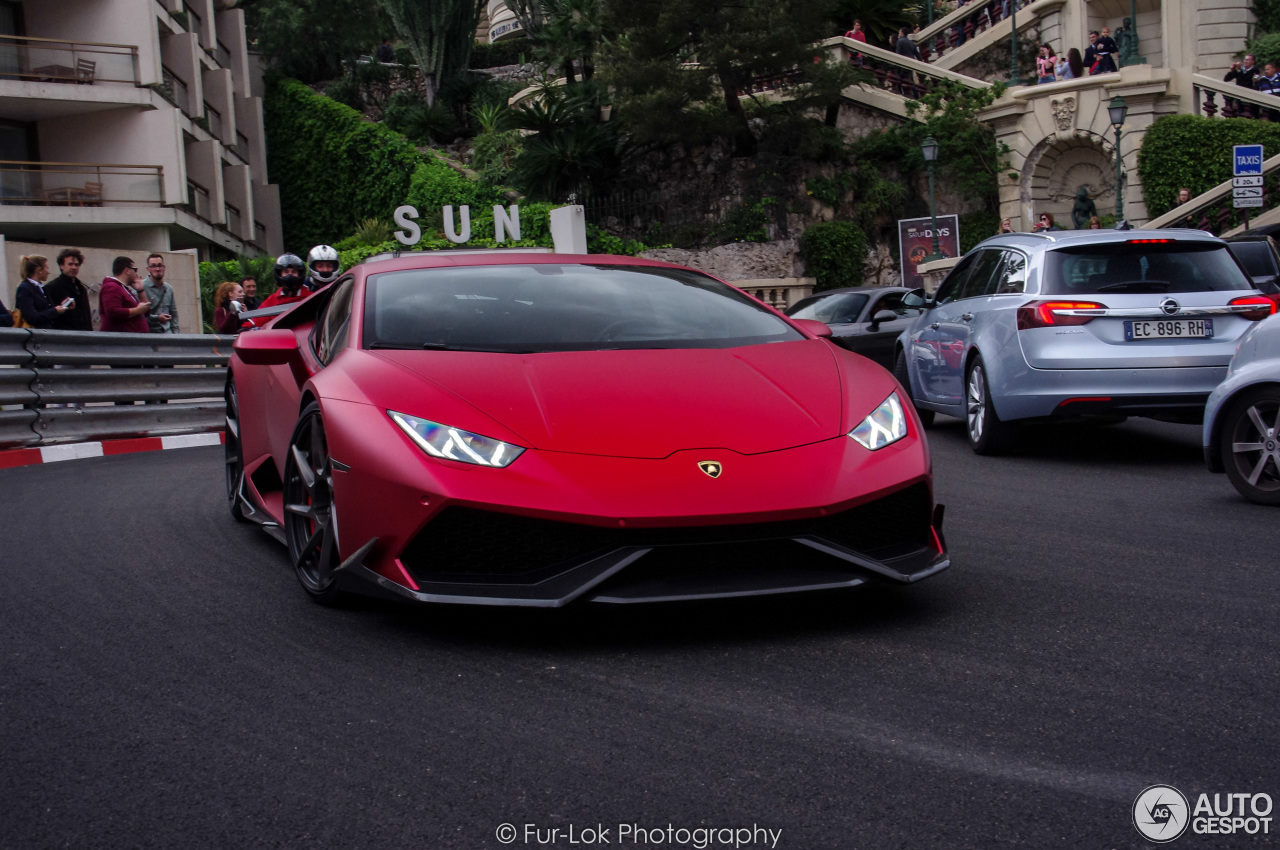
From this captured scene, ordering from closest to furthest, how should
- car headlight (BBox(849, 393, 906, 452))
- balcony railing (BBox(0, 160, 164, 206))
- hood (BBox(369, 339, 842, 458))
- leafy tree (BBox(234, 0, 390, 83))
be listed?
hood (BBox(369, 339, 842, 458)) → car headlight (BBox(849, 393, 906, 452)) → balcony railing (BBox(0, 160, 164, 206)) → leafy tree (BBox(234, 0, 390, 83))

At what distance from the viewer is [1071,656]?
12.6ft

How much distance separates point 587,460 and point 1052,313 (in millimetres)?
5619

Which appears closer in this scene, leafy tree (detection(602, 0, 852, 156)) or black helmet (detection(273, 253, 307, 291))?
black helmet (detection(273, 253, 307, 291))

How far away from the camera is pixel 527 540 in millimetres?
3920

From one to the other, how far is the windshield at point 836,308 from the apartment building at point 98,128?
2229 centimetres

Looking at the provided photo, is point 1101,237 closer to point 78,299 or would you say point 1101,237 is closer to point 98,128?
point 78,299

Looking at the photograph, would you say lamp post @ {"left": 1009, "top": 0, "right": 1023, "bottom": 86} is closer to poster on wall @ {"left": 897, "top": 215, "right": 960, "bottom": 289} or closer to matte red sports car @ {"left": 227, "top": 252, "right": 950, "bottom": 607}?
poster on wall @ {"left": 897, "top": 215, "right": 960, "bottom": 289}

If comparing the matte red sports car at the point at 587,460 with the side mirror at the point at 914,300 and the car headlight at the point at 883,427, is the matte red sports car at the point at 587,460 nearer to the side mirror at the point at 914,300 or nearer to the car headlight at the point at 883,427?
the car headlight at the point at 883,427

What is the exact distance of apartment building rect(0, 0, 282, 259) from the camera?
3222cm

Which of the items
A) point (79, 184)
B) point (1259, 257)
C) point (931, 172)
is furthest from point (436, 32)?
point (1259, 257)

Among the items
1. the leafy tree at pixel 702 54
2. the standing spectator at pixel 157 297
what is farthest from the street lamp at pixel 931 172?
the standing spectator at pixel 157 297

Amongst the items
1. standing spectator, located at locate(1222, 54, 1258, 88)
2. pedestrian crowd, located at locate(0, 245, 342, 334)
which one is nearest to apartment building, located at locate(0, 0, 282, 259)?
pedestrian crowd, located at locate(0, 245, 342, 334)

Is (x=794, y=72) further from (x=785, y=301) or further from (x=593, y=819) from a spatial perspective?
(x=593, y=819)

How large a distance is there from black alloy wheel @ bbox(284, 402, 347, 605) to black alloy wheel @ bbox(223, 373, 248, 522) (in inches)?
65.8
